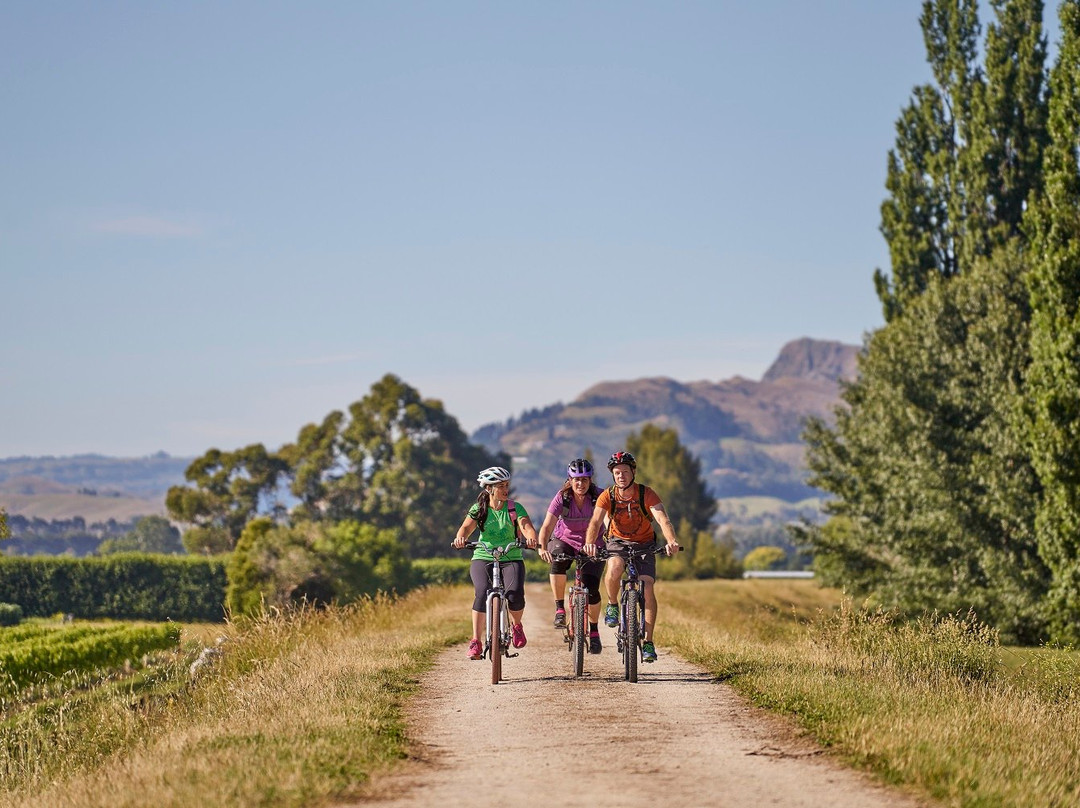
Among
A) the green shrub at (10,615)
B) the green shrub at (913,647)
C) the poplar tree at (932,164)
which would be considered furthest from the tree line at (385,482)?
the green shrub at (913,647)

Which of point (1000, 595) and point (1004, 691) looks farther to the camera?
point (1000, 595)

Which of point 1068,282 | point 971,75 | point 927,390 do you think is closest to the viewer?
point 1068,282

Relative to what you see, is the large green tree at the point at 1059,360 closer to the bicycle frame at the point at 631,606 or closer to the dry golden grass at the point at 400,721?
the dry golden grass at the point at 400,721

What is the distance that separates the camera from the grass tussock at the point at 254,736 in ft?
26.5

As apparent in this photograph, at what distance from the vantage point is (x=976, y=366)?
3869cm

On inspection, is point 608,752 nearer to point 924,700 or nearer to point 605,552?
point 924,700

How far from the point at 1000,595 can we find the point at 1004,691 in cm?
2236

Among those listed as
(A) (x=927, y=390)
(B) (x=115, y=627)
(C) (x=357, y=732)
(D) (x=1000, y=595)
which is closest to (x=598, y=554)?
(C) (x=357, y=732)

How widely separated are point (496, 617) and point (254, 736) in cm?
398

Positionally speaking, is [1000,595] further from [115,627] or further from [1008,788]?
[115,627]

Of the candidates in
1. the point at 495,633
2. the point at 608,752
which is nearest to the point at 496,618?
the point at 495,633

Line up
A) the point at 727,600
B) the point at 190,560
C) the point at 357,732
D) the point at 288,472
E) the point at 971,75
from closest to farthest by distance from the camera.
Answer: the point at 357,732, the point at 971,75, the point at 727,600, the point at 190,560, the point at 288,472

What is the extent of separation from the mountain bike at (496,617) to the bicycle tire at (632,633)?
1.34 metres

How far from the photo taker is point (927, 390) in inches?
1533
